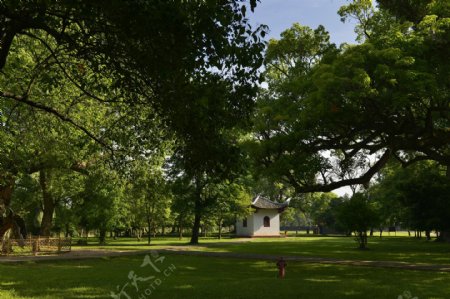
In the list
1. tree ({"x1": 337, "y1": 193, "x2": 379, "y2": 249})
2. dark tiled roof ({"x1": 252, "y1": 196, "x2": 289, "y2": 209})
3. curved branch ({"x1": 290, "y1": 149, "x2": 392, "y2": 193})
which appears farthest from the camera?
dark tiled roof ({"x1": 252, "y1": 196, "x2": 289, "y2": 209})

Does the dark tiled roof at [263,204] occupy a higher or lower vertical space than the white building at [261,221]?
higher

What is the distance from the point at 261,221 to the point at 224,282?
46143 mm

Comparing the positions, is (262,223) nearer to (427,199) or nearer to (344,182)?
(427,199)

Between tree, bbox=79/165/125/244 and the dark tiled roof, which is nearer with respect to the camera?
tree, bbox=79/165/125/244

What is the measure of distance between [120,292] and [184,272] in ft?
17.7

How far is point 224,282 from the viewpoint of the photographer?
47.1ft

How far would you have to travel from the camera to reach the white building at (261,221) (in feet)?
194

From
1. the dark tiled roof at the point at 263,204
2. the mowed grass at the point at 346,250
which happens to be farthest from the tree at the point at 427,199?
the dark tiled roof at the point at 263,204

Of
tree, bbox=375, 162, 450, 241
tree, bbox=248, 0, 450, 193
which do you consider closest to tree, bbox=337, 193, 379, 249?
tree, bbox=375, 162, 450, 241

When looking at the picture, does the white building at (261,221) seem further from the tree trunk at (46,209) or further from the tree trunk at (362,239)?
the tree trunk at (46,209)

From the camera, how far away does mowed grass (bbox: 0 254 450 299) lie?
12.0m

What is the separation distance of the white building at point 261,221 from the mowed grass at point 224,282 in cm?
3907

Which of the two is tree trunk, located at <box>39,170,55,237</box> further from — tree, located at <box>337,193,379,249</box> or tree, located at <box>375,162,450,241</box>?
tree, located at <box>375,162,450,241</box>

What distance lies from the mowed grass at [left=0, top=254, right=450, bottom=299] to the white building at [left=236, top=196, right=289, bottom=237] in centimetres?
3907
